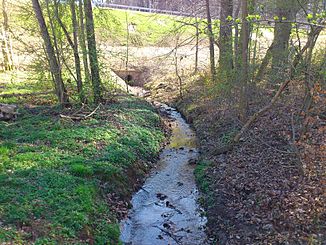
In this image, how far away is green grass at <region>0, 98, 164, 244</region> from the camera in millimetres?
6820

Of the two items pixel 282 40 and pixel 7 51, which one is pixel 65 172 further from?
pixel 7 51

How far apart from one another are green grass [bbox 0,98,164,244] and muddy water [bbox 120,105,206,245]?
0.59 m

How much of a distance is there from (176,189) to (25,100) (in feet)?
35.5

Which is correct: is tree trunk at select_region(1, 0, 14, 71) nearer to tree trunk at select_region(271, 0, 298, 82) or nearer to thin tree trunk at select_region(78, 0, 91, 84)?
thin tree trunk at select_region(78, 0, 91, 84)

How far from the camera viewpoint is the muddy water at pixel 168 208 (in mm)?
8211

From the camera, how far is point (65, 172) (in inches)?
353

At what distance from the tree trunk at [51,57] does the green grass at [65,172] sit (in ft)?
2.72

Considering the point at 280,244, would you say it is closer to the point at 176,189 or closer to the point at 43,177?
the point at 176,189

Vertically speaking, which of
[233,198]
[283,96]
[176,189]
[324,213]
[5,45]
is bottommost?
[176,189]

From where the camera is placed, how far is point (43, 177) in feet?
27.4

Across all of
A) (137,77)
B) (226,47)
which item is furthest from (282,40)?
(137,77)

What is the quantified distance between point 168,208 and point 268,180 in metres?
3.23

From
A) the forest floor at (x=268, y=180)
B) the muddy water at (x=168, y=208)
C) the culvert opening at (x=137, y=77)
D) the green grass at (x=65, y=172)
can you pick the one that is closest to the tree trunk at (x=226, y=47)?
the forest floor at (x=268, y=180)

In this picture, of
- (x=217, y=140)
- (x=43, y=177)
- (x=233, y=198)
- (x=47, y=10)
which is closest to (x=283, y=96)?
(x=217, y=140)
